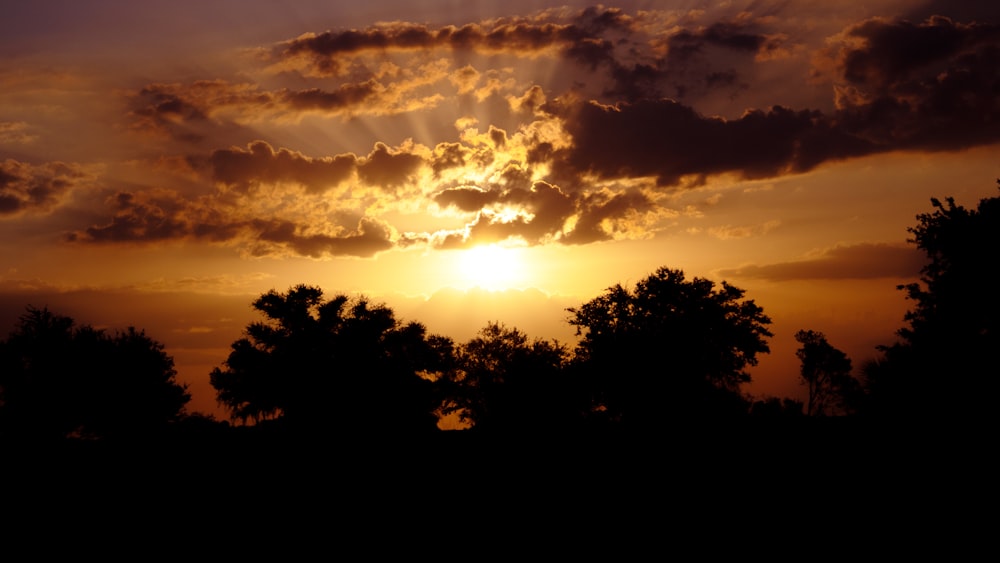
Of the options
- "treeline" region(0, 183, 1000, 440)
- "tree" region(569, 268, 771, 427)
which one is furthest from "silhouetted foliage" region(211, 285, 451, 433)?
"tree" region(569, 268, 771, 427)

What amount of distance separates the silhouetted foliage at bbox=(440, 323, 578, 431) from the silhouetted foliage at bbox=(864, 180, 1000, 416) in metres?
25.5

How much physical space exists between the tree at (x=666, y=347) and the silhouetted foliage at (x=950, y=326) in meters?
15.4

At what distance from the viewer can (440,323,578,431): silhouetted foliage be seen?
68.3 metres

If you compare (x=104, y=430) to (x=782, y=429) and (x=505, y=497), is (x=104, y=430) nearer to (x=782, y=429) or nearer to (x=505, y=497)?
(x=505, y=497)

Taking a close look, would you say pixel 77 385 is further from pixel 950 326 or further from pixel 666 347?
pixel 950 326

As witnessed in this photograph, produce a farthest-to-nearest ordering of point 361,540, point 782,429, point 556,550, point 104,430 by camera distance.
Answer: point 104,430
point 782,429
point 361,540
point 556,550

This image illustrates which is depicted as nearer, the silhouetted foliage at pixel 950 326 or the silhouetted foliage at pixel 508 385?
the silhouetted foliage at pixel 950 326

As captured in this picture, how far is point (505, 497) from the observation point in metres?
27.6

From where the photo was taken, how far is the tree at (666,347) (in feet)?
230

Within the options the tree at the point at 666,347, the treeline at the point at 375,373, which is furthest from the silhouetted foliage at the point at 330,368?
the tree at the point at 666,347

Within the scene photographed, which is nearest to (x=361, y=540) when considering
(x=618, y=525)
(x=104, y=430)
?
(x=618, y=525)

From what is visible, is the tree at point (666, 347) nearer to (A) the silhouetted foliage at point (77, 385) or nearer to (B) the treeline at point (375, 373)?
(B) the treeline at point (375, 373)

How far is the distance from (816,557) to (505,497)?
11121 millimetres

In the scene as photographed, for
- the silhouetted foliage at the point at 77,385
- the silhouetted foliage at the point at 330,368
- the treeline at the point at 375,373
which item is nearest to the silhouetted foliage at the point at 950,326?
the treeline at the point at 375,373
